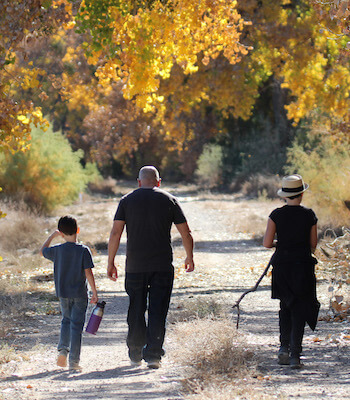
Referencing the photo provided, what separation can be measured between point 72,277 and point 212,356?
1.51 m

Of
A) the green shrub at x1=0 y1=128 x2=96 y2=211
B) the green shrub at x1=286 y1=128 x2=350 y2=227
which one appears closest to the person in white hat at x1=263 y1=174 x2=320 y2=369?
the green shrub at x1=286 y1=128 x2=350 y2=227

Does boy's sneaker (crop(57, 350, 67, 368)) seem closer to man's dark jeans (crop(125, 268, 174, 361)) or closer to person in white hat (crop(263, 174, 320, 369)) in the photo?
man's dark jeans (crop(125, 268, 174, 361))

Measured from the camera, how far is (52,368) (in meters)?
7.26

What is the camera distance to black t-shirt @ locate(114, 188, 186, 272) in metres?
7.18

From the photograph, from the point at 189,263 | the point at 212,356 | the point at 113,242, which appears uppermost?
the point at 113,242

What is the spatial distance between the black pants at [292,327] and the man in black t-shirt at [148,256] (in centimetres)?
107

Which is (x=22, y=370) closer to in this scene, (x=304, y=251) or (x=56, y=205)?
(x=304, y=251)

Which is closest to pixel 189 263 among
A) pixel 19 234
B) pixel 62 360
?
pixel 62 360

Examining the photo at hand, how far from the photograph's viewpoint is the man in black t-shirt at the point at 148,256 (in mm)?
7180

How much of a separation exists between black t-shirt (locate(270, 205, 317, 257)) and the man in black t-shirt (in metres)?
0.91

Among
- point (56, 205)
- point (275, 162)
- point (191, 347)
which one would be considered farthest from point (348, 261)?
point (275, 162)

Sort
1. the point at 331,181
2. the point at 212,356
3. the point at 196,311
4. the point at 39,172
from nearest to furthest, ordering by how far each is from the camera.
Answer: the point at 212,356, the point at 196,311, the point at 331,181, the point at 39,172

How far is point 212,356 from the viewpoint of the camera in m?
6.64

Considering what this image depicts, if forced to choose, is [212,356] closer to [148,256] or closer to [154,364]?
[154,364]
